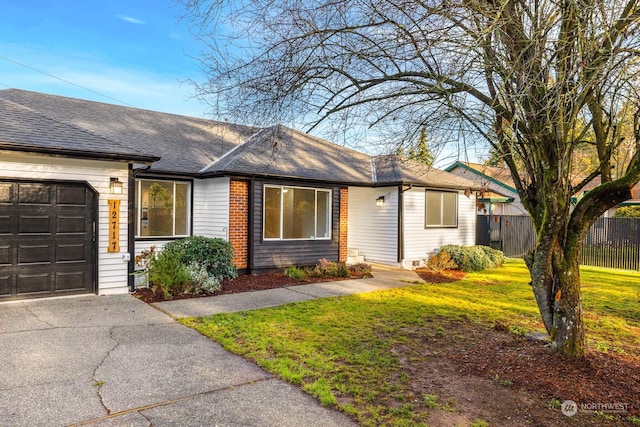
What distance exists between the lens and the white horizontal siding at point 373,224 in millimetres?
12930

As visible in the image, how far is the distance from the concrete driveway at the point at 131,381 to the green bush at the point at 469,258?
9.40m

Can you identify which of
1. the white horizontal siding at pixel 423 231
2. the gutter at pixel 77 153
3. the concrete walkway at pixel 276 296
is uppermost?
the gutter at pixel 77 153

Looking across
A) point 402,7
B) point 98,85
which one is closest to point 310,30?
point 402,7

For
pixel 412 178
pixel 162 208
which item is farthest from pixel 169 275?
pixel 412 178

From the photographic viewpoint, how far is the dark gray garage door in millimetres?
6867

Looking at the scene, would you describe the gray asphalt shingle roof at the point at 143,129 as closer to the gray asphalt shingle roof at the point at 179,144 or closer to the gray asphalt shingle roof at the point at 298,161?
the gray asphalt shingle roof at the point at 179,144

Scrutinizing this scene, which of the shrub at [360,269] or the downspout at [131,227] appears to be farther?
the shrub at [360,269]

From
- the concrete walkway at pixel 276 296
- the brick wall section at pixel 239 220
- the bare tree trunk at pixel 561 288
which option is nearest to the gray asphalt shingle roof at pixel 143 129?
the brick wall section at pixel 239 220

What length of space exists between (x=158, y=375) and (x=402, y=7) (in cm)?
460

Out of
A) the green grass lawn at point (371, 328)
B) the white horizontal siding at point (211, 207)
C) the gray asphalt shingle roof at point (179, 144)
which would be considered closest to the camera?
the green grass lawn at point (371, 328)

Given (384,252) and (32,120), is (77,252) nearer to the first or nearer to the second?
(32,120)

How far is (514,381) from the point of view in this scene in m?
4.03
